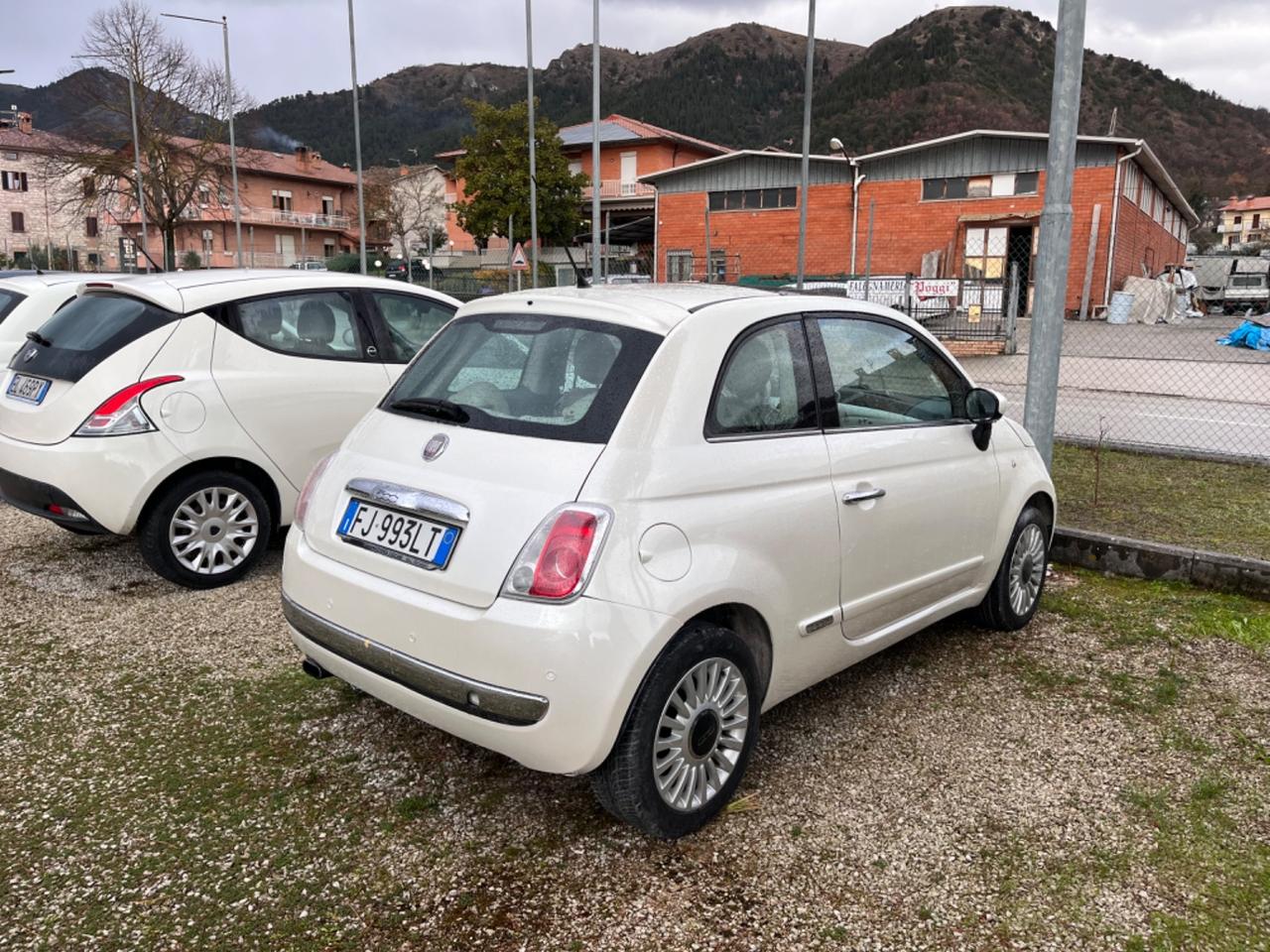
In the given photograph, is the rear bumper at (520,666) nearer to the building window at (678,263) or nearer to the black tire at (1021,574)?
the black tire at (1021,574)

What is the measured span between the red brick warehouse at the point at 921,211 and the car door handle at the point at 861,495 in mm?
28997

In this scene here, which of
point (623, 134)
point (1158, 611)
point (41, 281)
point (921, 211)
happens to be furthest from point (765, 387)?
point (623, 134)

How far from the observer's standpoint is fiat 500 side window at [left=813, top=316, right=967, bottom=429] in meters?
3.50

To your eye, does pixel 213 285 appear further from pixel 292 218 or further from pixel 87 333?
pixel 292 218

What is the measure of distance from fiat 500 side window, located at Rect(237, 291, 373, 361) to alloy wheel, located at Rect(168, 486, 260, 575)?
3.01ft

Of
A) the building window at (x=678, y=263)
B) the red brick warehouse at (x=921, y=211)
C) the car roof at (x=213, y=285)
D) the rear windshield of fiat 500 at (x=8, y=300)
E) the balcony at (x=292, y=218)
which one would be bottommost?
the rear windshield of fiat 500 at (x=8, y=300)

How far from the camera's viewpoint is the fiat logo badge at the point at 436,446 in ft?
9.66

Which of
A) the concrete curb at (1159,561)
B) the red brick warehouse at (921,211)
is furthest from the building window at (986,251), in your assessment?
the concrete curb at (1159,561)

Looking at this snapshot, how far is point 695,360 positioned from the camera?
296 cm

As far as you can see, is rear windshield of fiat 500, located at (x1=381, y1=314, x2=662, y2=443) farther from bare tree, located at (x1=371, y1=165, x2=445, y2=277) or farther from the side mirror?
bare tree, located at (x1=371, y1=165, x2=445, y2=277)

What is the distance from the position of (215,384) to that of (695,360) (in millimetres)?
3278

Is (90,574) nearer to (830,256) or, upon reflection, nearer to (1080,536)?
(1080,536)

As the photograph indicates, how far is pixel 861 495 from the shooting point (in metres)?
3.36

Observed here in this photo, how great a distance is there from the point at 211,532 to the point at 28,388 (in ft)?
4.22
